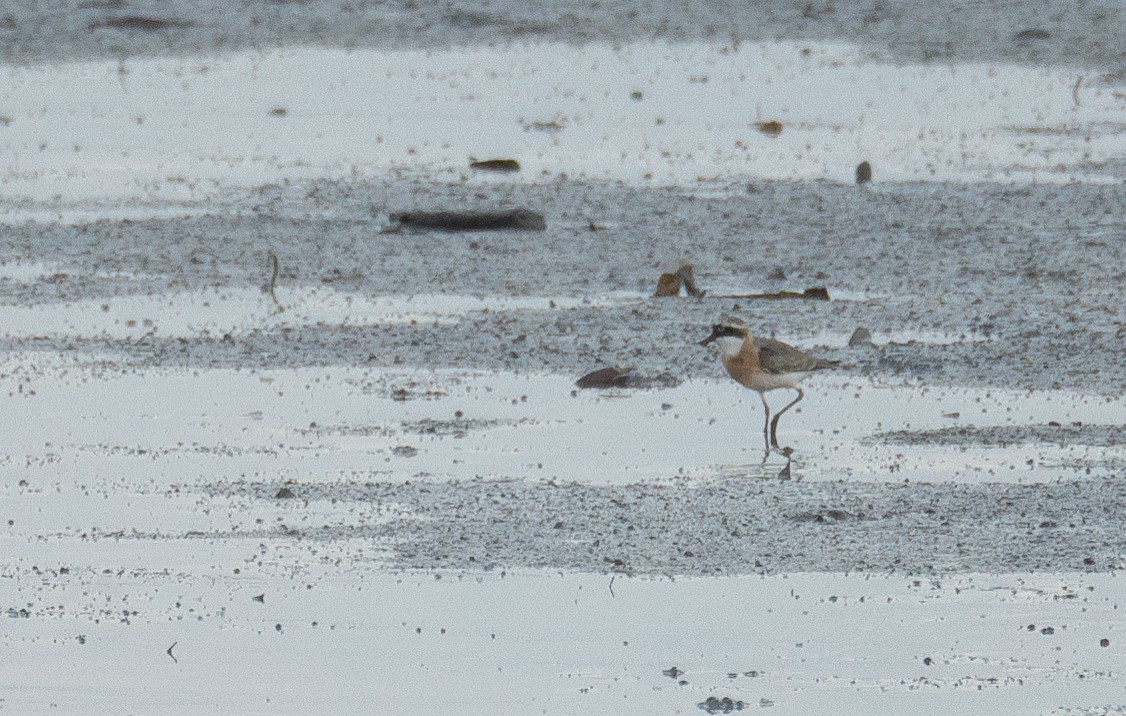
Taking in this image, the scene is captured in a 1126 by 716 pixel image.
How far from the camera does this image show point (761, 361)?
974 centimetres

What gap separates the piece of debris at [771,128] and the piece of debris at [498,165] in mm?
2489

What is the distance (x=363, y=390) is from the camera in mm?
10359

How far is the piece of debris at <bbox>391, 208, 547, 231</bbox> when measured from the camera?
14.5 meters

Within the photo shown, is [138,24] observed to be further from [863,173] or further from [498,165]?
[863,173]

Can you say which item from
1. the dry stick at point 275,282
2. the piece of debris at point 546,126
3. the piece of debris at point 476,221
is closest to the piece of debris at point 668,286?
the piece of debris at point 476,221

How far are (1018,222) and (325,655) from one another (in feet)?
32.0

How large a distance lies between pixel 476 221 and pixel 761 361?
5.11m

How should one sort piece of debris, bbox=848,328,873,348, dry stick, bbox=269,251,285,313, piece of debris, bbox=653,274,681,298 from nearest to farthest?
piece of debris, bbox=848,328,873,348, dry stick, bbox=269,251,285,313, piece of debris, bbox=653,274,681,298

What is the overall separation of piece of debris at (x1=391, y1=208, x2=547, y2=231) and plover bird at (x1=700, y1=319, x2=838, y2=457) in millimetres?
4727

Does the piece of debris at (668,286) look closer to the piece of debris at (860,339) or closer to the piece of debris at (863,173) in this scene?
the piece of debris at (860,339)

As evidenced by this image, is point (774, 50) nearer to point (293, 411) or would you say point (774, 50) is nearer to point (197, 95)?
point (197, 95)

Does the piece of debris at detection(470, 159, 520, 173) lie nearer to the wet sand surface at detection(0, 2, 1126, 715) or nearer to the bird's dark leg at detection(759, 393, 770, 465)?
the wet sand surface at detection(0, 2, 1126, 715)

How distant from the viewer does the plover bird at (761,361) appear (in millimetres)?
9750

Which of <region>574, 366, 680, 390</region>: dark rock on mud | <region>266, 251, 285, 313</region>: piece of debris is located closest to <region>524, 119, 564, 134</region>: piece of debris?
<region>266, 251, 285, 313</region>: piece of debris
